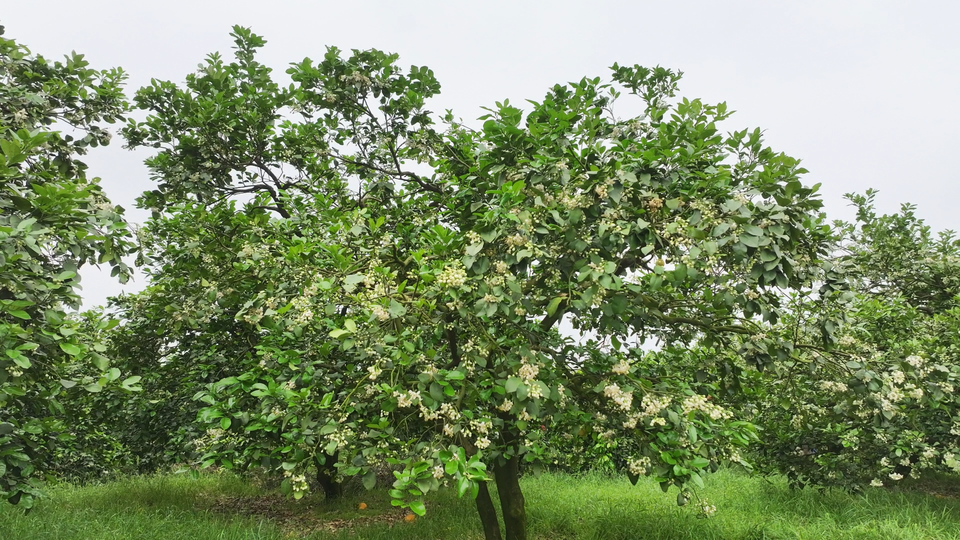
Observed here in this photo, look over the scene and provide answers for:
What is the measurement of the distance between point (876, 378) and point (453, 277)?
2873 mm

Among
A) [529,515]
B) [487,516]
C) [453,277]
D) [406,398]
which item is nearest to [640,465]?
[406,398]

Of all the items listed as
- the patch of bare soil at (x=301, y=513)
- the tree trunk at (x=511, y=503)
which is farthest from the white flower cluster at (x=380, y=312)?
the patch of bare soil at (x=301, y=513)

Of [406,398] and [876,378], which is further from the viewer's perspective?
[876,378]

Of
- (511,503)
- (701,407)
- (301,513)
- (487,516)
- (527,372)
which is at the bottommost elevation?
(301,513)

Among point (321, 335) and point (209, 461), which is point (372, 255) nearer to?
point (321, 335)

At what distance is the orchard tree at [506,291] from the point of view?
123 inches

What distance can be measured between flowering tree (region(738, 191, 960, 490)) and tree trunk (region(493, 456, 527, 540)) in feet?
7.96

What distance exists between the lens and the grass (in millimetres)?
5277

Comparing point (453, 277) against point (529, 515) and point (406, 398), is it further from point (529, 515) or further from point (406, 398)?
point (529, 515)

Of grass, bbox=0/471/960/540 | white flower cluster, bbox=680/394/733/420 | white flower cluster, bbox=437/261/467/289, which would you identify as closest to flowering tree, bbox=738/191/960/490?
grass, bbox=0/471/960/540

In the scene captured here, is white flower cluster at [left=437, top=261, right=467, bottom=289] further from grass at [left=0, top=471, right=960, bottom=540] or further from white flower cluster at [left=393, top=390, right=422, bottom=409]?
grass at [left=0, top=471, right=960, bottom=540]

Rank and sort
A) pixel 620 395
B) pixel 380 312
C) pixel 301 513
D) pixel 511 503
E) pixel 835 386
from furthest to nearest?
pixel 301 513 < pixel 511 503 < pixel 835 386 < pixel 620 395 < pixel 380 312

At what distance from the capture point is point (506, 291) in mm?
3189

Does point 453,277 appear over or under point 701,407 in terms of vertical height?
over
